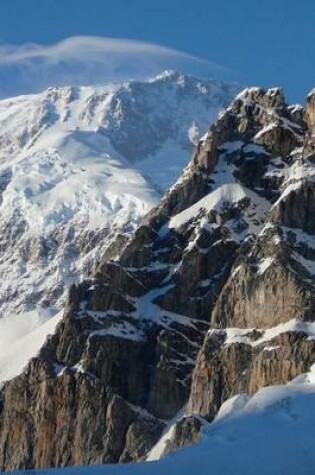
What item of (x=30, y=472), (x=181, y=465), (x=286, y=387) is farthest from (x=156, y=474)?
(x=286, y=387)

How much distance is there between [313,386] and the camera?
186 m

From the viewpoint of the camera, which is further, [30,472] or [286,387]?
[286,387]

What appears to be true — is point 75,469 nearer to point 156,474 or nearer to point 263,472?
point 156,474

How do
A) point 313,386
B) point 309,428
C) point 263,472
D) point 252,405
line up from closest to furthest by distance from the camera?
point 263,472
point 309,428
point 252,405
point 313,386

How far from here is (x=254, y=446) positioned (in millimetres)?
153500

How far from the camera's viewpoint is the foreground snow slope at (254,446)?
14812 centimetres

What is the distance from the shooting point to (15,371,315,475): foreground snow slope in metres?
148

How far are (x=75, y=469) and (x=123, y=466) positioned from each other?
4.70 metres

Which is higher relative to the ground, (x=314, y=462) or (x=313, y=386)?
(x=313, y=386)

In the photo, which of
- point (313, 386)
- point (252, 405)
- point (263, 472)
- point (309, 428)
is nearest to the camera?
point (263, 472)

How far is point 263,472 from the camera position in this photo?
146 meters

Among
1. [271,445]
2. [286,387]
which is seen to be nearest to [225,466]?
[271,445]

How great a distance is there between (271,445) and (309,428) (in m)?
5.54

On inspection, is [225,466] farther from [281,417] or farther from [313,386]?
[313,386]
